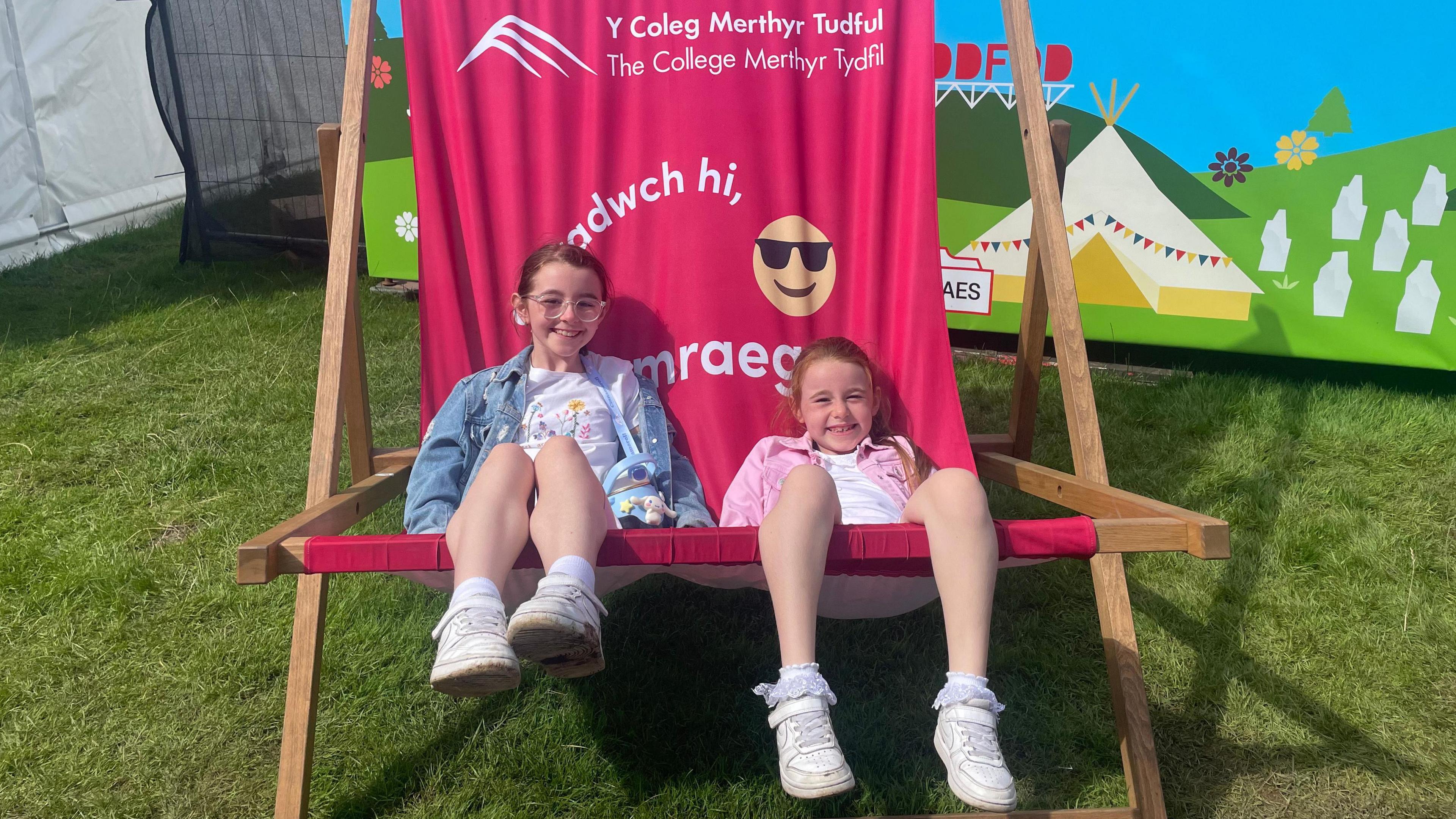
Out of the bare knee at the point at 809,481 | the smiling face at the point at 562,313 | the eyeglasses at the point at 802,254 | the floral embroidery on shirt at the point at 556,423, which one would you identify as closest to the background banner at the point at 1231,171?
the eyeglasses at the point at 802,254

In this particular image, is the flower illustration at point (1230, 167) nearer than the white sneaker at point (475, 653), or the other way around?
the white sneaker at point (475, 653)

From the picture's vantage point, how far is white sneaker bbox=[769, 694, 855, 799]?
4.81 feet

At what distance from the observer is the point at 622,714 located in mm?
2121

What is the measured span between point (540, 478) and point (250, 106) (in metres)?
4.29

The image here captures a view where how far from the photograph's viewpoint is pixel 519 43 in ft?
8.01

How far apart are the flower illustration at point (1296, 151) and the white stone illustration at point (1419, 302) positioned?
526 millimetres

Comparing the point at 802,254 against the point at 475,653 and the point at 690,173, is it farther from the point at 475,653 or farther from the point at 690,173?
the point at 475,653

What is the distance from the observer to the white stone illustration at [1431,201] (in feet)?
11.1

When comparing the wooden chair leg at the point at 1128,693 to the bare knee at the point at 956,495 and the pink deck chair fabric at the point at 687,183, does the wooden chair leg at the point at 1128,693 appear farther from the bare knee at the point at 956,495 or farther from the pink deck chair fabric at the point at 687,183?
the pink deck chair fabric at the point at 687,183

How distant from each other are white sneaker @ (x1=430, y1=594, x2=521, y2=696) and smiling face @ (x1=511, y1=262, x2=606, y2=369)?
84cm

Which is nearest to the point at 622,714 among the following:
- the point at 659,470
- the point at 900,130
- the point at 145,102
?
the point at 659,470

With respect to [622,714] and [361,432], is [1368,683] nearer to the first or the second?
[622,714]

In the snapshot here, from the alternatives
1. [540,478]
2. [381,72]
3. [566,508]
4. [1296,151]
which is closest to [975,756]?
[566,508]

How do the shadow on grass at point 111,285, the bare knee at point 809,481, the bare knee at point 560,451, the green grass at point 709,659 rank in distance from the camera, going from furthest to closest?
1. the shadow on grass at point 111,285
2. the green grass at point 709,659
3. the bare knee at point 560,451
4. the bare knee at point 809,481
